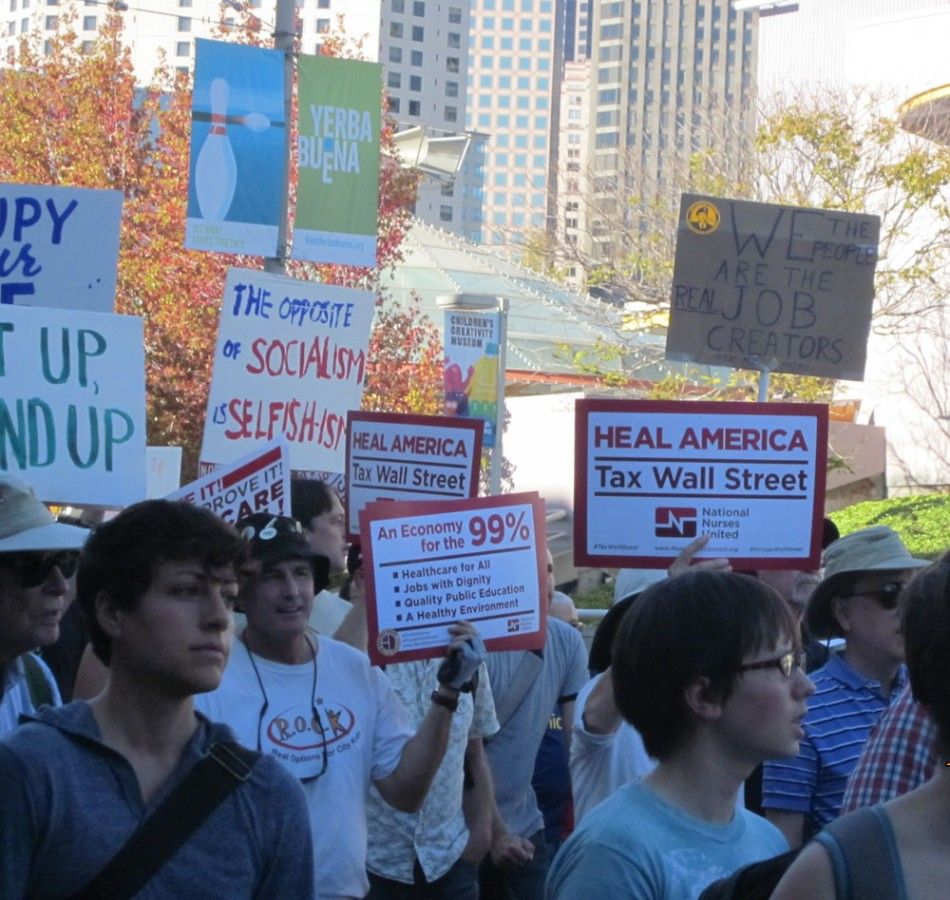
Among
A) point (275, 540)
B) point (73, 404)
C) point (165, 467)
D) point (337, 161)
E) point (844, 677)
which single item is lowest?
point (165, 467)

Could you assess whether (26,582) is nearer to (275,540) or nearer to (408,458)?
(275,540)

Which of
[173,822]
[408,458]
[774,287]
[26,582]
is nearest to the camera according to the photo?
[173,822]

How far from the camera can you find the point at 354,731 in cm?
443

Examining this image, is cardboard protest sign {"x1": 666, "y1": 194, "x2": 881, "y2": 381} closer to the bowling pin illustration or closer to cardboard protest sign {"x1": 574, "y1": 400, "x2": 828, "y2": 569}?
cardboard protest sign {"x1": 574, "y1": 400, "x2": 828, "y2": 569}

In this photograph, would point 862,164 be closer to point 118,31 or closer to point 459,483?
point 118,31

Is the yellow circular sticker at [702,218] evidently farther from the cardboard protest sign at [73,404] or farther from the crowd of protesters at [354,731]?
the crowd of protesters at [354,731]

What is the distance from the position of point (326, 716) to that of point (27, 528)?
39.2 inches

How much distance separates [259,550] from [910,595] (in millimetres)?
2542

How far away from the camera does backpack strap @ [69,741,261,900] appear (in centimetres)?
275

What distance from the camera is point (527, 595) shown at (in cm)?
517

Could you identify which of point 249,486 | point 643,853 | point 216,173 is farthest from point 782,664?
point 216,173

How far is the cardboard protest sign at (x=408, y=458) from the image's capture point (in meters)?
6.86

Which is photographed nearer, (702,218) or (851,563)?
(851,563)

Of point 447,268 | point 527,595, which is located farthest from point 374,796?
point 447,268
